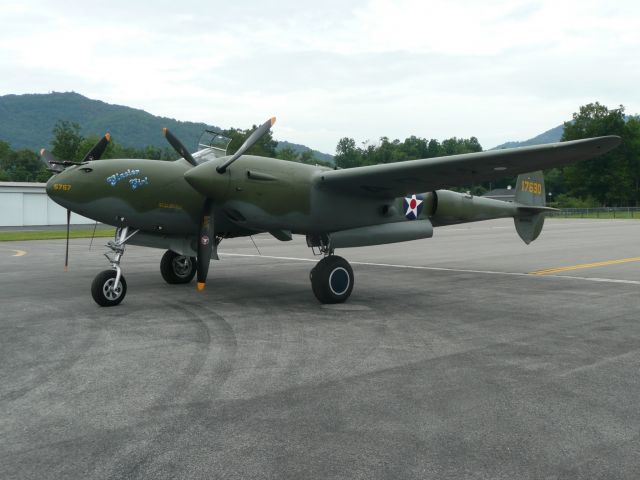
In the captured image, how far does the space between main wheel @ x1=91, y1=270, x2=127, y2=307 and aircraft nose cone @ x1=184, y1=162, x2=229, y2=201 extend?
2214mm

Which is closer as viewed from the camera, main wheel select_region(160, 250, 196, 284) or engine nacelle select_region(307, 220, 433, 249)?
engine nacelle select_region(307, 220, 433, 249)

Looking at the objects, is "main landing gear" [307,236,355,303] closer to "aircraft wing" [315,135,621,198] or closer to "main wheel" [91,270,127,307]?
"aircraft wing" [315,135,621,198]

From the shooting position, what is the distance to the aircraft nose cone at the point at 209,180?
346 inches

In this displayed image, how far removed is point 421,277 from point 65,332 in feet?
29.2

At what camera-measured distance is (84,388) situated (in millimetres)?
5137

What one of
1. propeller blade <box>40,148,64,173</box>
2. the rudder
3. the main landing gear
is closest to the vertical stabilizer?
the rudder

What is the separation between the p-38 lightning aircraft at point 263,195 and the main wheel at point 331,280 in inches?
0.7

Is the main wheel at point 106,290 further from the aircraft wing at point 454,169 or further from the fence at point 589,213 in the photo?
the fence at point 589,213

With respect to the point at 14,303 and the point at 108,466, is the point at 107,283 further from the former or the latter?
the point at 108,466

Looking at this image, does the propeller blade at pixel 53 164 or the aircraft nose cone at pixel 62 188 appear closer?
the aircraft nose cone at pixel 62 188

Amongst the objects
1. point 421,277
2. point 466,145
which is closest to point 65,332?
point 421,277

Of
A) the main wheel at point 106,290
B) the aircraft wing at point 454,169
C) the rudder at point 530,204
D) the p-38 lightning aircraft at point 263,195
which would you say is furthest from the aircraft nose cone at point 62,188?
the rudder at point 530,204

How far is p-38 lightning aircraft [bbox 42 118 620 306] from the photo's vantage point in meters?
8.97

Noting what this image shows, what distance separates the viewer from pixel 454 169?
9242mm
